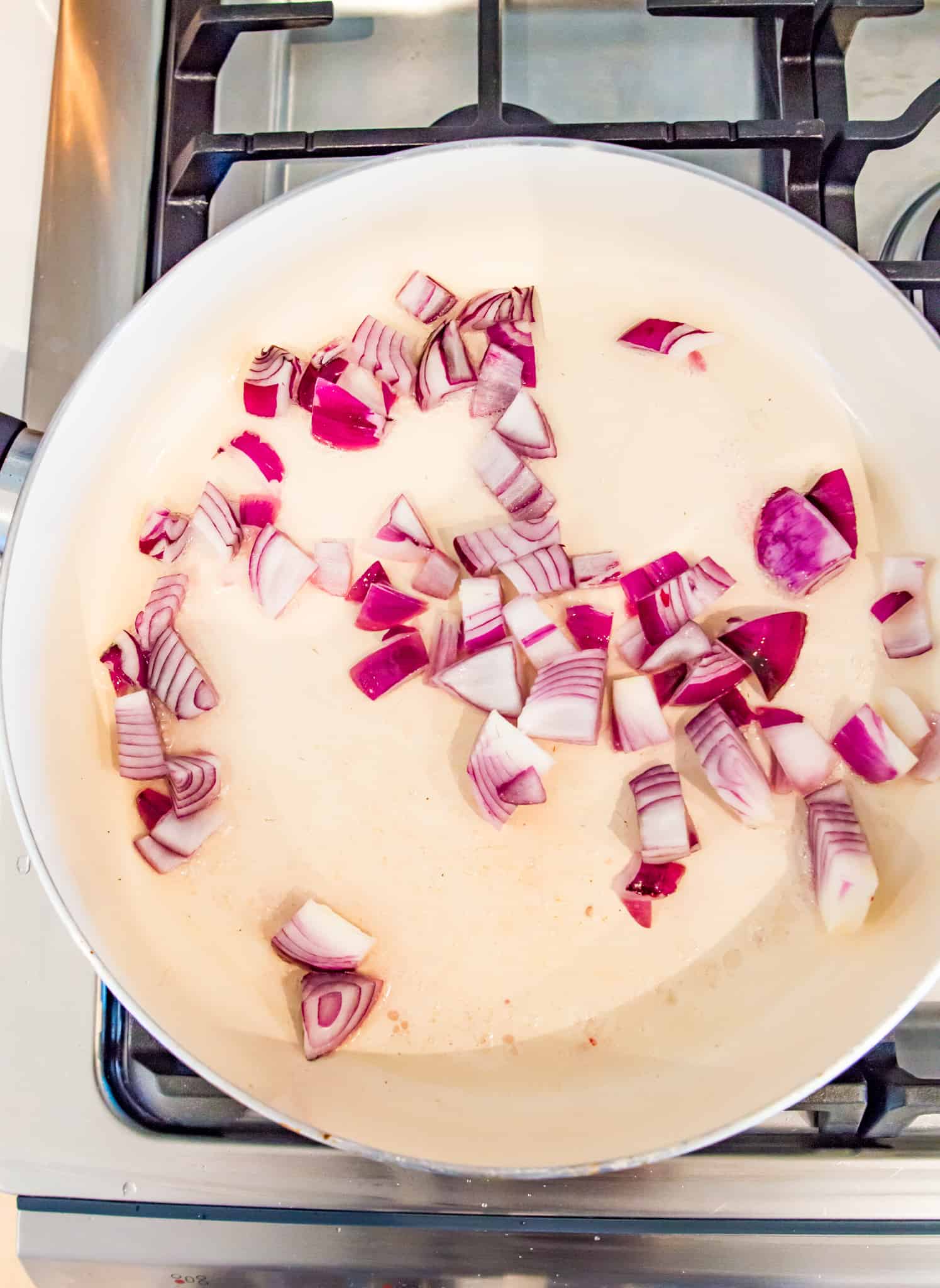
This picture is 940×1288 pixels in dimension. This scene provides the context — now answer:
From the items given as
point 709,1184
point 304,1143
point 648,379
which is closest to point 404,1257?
point 304,1143

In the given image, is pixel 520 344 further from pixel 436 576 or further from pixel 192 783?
pixel 192 783

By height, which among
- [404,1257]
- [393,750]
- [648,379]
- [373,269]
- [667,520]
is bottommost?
[404,1257]

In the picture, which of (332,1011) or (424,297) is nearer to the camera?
(332,1011)

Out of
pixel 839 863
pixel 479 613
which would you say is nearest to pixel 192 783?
pixel 479 613

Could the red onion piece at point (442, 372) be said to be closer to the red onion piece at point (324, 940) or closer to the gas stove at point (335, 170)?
the gas stove at point (335, 170)

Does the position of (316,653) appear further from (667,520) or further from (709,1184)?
(709,1184)

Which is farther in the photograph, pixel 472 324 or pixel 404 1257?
pixel 472 324

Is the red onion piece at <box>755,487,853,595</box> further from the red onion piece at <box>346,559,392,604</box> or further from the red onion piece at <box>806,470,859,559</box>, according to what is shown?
the red onion piece at <box>346,559,392,604</box>
